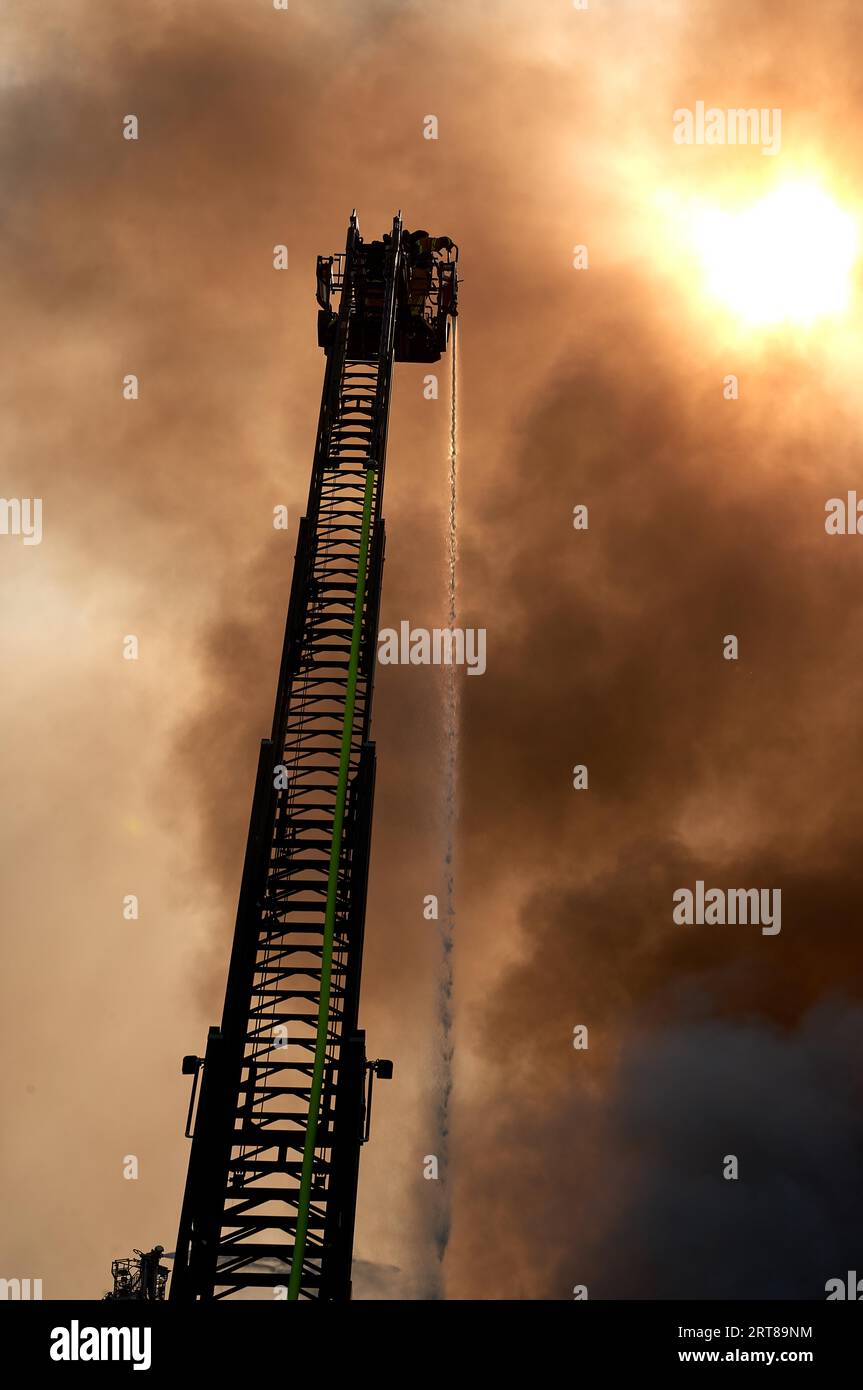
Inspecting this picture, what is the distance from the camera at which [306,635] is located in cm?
3269

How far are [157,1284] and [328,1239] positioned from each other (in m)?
45.9

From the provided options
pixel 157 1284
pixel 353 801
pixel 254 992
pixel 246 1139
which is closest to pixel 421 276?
pixel 353 801

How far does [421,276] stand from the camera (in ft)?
141

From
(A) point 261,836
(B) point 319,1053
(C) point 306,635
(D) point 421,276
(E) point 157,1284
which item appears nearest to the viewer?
(B) point 319,1053

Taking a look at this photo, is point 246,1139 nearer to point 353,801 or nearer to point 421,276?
point 353,801

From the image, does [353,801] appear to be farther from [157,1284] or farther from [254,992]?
[157,1284]

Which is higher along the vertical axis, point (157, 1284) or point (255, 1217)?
point (157, 1284)
